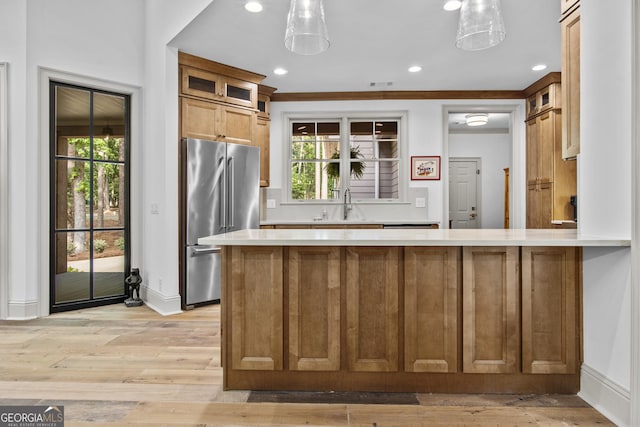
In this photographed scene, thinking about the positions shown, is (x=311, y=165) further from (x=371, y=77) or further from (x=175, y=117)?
(x=175, y=117)

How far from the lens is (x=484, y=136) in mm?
8070

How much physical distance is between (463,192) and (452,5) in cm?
561

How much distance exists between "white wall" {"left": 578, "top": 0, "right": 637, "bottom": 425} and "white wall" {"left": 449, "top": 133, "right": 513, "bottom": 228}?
6251 mm

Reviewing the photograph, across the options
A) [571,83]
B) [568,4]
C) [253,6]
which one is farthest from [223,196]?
[568,4]

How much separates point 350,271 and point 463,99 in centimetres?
411

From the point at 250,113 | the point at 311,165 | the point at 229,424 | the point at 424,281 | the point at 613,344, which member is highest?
the point at 250,113

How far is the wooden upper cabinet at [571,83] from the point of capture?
220cm

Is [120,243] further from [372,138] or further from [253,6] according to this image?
[372,138]

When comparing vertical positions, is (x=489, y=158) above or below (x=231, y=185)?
above

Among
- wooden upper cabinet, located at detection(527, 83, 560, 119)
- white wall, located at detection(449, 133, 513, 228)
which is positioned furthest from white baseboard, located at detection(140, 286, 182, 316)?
white wall, located at detection(449, 133, 513, 228)

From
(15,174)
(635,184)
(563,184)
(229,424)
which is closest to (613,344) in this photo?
(635,184)

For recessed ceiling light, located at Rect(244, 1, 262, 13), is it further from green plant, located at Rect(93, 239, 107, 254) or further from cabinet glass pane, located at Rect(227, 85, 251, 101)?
green plant, located at Rect(93, 239, 107, 254)

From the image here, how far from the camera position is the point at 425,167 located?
532 centimetres

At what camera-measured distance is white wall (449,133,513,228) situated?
26.4 ft
